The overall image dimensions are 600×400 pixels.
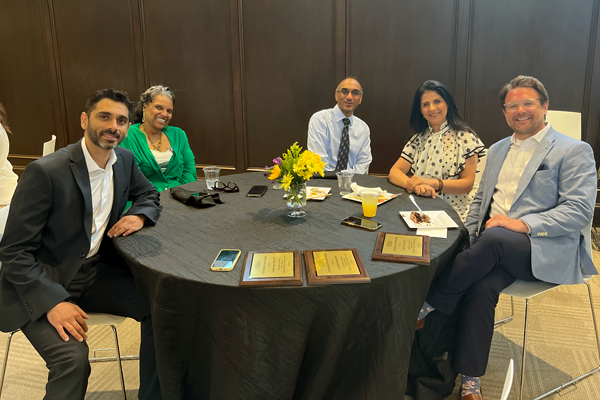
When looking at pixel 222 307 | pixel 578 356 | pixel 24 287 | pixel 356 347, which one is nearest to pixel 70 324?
pixel 24 287

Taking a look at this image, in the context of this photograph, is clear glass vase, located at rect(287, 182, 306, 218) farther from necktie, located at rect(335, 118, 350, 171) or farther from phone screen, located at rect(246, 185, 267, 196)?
necktie, located at rect(335, 118, 350, 171)

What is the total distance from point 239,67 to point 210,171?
2.68 m

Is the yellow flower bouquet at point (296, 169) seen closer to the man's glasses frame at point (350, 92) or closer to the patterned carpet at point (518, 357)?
the patterned carpet at point (518, 357)

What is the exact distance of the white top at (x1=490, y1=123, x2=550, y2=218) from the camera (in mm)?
1953

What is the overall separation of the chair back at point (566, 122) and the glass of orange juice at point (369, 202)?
201 centimetres

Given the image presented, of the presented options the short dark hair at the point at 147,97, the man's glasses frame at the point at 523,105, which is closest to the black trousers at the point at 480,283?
the man's glasses frame at the point at 523,105

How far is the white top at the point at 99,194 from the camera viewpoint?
1.68 meters

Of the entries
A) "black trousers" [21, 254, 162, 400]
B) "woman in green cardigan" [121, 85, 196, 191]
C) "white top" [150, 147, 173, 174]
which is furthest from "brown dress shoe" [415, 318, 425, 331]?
"white top" [150, 147, 173, 174]

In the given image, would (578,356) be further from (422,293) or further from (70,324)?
(70,324)

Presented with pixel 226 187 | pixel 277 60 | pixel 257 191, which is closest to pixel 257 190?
pixel 257 191

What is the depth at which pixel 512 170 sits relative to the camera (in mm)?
2027

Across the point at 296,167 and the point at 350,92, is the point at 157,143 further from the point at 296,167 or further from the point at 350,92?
the point at 296,167

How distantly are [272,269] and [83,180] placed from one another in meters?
0.92

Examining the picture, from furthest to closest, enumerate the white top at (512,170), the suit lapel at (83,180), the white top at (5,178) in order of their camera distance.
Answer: the white top at (5,178) < the white top at (512,170) < the suit lapel at (83,180)
